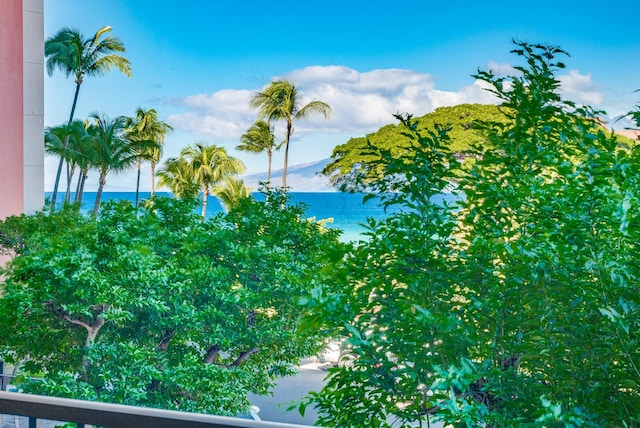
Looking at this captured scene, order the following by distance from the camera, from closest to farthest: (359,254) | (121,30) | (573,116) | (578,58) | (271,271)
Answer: (573,116) < (359,254) < (578,58) < (271,271) < (121,30)

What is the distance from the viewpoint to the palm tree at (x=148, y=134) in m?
3.70

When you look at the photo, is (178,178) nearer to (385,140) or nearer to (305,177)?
(305,177)

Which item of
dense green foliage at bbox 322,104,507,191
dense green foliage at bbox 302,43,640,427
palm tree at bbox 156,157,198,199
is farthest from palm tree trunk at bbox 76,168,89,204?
dense green foliage at bbox 302,43,640,427

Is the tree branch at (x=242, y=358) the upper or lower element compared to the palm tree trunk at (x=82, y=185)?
lower

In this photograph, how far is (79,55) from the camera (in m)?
3.79

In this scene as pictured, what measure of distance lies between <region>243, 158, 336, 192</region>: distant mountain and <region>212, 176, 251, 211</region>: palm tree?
0.41 ft

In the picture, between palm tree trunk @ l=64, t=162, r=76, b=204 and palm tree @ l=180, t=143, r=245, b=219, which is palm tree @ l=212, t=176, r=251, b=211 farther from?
palm tree trunk @ l=64, t=162, r=76, b=204

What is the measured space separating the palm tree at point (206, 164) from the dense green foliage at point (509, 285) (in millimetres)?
2153

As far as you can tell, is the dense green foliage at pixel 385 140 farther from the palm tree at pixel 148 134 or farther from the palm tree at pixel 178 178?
the palm tree at pixel 148 134

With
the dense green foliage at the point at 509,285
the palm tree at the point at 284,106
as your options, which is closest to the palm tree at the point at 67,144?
the palm tree at the point at 284,106

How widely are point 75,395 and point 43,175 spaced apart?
47.4 inches

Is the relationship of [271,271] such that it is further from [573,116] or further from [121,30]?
[573,116]

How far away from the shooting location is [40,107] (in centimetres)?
346

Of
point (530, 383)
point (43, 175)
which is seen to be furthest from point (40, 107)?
point (530, 383)
